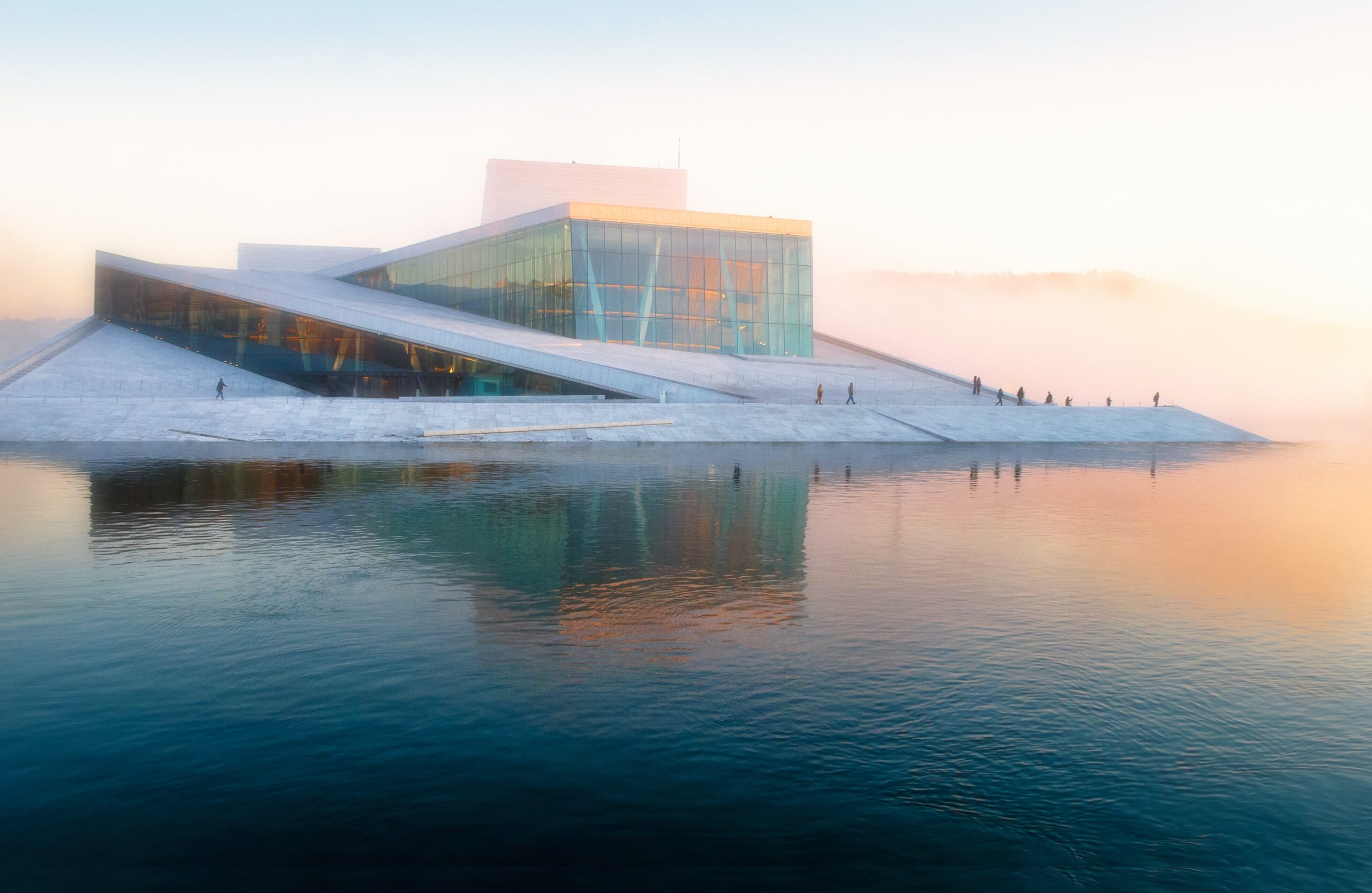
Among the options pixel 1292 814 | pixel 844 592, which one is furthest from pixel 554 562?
pixel 1292 814

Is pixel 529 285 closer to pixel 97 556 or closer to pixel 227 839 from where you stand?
pixel 97 556

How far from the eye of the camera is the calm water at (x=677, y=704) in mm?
5301

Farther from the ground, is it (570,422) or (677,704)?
(570,422)

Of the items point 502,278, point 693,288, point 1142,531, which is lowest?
point 1142,531

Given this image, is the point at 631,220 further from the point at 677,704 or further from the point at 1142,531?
the point at 677,704

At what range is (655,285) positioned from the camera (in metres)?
53.8

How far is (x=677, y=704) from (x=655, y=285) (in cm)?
4752

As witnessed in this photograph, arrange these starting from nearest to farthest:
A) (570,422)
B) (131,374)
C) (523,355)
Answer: (570,422)
(523,355)
(131,374)

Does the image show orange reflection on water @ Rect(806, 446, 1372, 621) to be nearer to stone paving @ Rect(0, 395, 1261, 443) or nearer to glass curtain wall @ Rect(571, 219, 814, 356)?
stone paving @ Rect(0, 395, 1261, 443)

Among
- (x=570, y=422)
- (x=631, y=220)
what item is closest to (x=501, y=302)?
(x=631, y=220)

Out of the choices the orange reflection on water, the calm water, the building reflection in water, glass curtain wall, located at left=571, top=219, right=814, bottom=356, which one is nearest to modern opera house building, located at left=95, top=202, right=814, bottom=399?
glass curtain wall, located at left=571, top=219, right=814, bottom=356

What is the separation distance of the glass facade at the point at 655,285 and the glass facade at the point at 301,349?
1053cm

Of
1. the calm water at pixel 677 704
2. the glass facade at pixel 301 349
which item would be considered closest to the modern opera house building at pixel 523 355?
the glass facade at pixel 301 349

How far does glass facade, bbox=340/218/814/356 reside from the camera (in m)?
53.0
